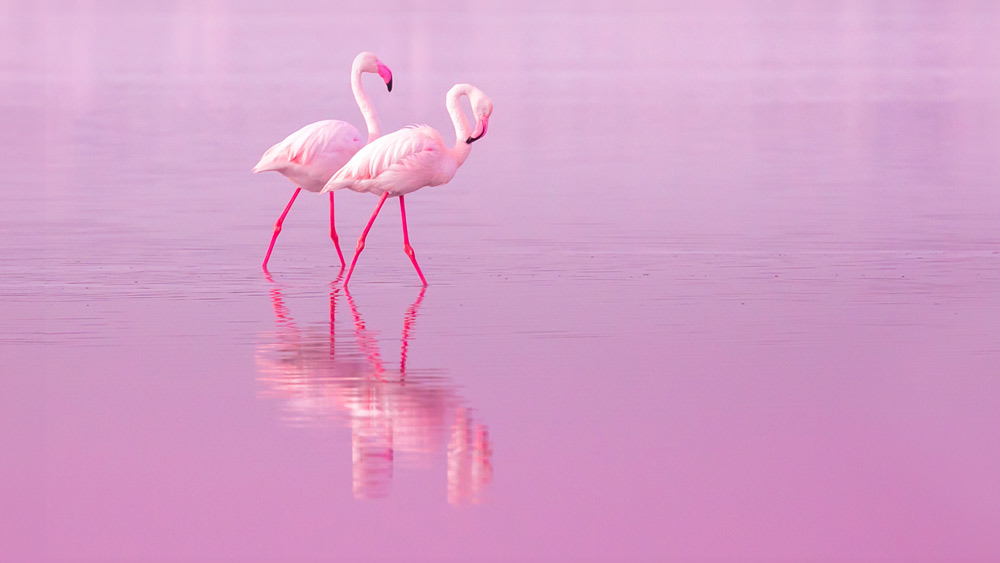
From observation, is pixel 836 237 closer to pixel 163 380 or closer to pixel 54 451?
pixel 163 380

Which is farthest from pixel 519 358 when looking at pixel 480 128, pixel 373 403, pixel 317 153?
pixel 317 153

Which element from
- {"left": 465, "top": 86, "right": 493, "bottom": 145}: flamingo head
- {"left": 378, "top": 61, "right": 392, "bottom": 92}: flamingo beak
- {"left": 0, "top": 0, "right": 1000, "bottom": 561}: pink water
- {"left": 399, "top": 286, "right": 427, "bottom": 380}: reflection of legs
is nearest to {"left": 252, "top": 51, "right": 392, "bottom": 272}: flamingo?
{"left": 378, "top": 61, "right": 392, "bottom": 92}: flamingo beak

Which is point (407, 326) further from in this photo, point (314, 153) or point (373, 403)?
point (314, 153)

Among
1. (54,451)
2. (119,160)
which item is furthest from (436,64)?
(54,451)

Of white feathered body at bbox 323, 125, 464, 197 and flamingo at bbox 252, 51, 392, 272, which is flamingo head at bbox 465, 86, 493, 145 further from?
flamingo at bbox 252, 51, 392, 272

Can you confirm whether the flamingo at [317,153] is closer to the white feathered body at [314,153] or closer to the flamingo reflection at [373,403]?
the white feathered body at [314,153]

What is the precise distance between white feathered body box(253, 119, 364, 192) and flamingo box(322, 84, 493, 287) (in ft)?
2.84

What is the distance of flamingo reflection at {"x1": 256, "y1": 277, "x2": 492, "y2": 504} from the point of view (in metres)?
6.42

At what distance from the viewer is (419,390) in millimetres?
7801

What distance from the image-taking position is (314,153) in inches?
501

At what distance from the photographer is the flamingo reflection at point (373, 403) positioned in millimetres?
6422

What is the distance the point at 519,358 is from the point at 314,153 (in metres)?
4.49

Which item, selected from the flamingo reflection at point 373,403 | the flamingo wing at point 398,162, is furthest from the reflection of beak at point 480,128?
the flamingo reflection at point 373,403

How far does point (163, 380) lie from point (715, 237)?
6630mm
